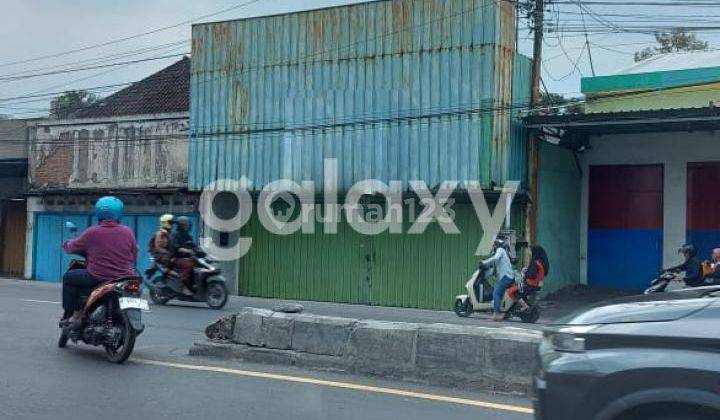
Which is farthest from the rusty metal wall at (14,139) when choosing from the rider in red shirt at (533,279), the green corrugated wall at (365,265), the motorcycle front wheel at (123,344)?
the motorcycle front wheel at (123,344)

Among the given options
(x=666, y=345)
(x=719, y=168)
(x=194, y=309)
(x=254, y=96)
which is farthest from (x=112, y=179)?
(x=666, y=345)

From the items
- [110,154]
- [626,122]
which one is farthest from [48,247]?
[626,122]

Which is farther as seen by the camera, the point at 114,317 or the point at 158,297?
the point at 158,297

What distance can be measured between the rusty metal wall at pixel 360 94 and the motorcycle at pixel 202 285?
6.23 m

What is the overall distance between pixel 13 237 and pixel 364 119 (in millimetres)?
15931

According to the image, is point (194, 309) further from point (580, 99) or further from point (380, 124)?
point (580, 99)

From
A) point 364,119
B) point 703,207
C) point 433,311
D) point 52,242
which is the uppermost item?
point 364,119

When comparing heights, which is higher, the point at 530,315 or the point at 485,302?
the point at 485,302

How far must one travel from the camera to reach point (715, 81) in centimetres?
2005

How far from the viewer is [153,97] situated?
29047 millimetres

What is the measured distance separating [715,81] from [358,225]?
907 cm

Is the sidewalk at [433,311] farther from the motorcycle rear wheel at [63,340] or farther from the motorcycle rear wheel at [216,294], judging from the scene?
the motorcycle rear wheel at [63,340]

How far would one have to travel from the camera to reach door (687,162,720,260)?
2059 centimetres

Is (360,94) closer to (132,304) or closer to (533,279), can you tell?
(533,279)
